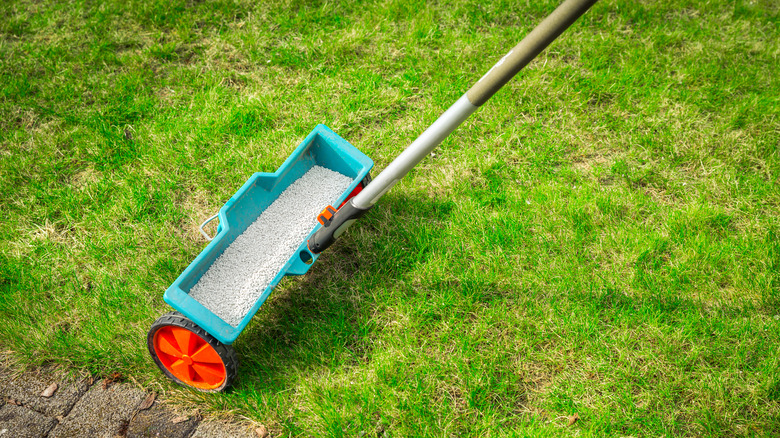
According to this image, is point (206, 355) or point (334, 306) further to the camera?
point (334, 306)

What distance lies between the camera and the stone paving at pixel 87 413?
2.06 meters

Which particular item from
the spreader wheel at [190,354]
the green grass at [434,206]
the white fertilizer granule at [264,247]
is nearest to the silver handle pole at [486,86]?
the white fertilizer granule at [264,247]

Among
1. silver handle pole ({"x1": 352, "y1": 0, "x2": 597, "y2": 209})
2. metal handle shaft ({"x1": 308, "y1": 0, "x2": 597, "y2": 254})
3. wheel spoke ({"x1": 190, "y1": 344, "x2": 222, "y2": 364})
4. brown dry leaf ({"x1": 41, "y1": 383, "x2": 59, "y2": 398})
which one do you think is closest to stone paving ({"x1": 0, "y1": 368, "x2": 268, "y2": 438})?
brown dry leaf ({"x1": 41, "y1": 383, "x2": 59, "y2": 398})

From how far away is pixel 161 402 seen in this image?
2150mm

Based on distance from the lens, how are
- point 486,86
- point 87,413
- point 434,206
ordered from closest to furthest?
point 486,86, point 87,413, point 434,206

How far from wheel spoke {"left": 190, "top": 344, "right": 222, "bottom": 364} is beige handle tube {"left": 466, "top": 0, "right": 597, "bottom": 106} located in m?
1.40

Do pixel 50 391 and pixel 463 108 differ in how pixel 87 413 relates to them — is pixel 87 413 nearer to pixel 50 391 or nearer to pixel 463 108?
pixel 50 391

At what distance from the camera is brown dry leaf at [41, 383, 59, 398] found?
2201 millimetres

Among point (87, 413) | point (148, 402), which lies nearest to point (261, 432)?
point (148, 402)

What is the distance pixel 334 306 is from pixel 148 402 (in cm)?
88

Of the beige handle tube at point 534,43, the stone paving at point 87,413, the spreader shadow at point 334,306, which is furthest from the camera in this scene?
the spreader shadow at point 334,306

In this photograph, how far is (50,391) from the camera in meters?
2.21

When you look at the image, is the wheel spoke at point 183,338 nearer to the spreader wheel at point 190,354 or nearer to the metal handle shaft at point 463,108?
the spreader wheel at point 190,354

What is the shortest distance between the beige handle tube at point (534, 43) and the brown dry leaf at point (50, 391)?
2181mm
